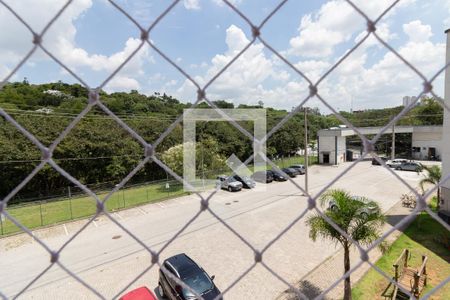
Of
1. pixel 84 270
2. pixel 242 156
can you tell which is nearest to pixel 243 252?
pixel 84 270

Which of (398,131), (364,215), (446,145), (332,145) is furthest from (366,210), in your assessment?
(398,131)

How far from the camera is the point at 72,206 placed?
46.8 ft

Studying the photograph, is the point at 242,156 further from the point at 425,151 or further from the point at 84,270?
the point at 84,270

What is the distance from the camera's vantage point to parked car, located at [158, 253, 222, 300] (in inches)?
207

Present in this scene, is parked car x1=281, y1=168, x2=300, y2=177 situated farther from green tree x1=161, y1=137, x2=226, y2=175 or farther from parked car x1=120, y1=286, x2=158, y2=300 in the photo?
parked car x1=120, y1=286, x2=158, y2=300

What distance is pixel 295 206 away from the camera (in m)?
11.8

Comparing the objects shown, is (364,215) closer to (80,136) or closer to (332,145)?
(80,136)

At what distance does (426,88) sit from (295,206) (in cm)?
1114

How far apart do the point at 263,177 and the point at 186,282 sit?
12.1 metres

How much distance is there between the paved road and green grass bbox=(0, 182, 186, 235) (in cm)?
109

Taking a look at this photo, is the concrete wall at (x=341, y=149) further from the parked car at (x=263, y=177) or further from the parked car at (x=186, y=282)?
the parked car at (x=186, y=282)

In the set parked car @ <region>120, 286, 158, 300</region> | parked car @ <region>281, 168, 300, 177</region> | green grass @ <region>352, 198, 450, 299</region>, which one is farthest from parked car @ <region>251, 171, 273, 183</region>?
parked car @ <region>120, 286, 158, 300</region>

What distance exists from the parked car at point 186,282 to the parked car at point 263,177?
11.2 meters

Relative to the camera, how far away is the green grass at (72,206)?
39.4 feet
